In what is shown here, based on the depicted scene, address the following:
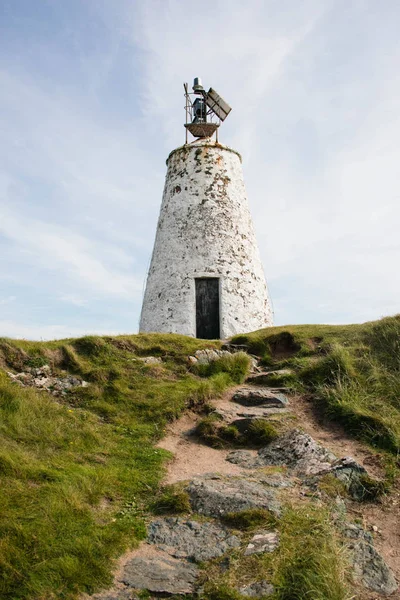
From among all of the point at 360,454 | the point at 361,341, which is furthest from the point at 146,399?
the point at 361,341

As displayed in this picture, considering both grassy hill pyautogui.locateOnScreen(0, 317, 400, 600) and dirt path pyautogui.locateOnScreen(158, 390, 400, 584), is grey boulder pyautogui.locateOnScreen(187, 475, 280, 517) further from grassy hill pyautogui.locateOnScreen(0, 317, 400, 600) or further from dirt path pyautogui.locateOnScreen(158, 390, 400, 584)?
grassy hill pyautogui.locateOnScreen(0, 317, 400, 600)

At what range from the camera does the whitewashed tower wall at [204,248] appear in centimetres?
1623

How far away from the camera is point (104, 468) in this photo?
6414 mm

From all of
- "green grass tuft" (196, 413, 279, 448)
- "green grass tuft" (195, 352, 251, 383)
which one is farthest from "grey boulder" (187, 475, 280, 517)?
"green grass tuft" (195, 352, 251, 383)

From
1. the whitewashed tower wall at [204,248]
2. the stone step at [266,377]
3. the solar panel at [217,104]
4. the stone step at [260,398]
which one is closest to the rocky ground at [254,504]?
the stone step at [260,398]

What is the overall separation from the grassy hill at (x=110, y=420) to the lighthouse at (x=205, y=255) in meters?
2.72

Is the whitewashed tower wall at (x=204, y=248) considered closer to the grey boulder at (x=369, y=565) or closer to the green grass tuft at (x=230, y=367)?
the green grass tuft at (x=230, y=367)

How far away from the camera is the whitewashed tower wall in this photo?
53.3ft

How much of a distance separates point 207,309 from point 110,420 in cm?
839

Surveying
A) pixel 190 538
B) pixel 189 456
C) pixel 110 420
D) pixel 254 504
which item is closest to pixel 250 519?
pixel 254 504

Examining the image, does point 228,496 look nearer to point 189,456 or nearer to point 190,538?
point 190,538

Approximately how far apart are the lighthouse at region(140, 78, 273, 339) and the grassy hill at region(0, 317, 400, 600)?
272cm

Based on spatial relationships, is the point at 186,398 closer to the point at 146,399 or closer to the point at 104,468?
the point at 146,399

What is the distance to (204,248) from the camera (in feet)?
54.5
